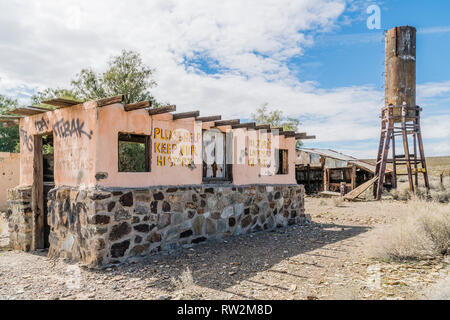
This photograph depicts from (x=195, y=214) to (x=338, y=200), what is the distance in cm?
941

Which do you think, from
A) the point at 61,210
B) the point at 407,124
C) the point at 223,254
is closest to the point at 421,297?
the point at 223,254

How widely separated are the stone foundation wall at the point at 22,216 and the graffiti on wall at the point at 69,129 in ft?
5.64

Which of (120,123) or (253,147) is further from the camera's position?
(253,147)

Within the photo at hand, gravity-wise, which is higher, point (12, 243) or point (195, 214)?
point (195, 214)

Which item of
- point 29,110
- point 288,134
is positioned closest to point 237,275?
point 29,110

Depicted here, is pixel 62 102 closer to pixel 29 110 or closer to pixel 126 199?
pixel 29 110

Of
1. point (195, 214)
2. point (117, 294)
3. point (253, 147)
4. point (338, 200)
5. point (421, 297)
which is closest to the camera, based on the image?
point (421, 297)

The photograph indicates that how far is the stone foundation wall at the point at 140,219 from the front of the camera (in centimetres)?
602

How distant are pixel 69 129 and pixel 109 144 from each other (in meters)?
1.10

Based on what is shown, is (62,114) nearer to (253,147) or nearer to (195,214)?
(195,214)

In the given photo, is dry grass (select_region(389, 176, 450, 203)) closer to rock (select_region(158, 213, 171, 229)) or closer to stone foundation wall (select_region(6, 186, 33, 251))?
rock (select_region(158, 213, 171, 229))

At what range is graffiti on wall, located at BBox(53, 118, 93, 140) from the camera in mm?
6411

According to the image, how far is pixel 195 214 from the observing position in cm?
770

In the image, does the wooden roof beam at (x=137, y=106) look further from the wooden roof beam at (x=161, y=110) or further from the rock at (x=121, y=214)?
the rock at (x=121, y=214)
